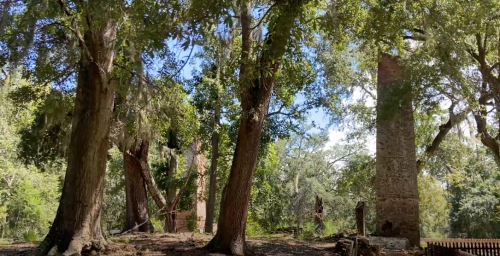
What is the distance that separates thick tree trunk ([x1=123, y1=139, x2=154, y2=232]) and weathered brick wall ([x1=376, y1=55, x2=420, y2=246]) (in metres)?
7.12

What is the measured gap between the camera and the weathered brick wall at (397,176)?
13.8 m

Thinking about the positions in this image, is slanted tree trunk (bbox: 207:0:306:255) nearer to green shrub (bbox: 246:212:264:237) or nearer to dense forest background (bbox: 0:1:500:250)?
dense forest background (bbox: 0:1:500:250)

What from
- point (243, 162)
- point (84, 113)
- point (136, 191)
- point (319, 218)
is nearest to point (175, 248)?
point (243, 162)

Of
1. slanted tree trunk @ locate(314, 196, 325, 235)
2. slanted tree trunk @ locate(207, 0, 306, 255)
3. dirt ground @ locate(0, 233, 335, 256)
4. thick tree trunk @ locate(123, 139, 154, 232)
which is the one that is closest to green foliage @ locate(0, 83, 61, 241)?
thick tree trunk @ locate(123, 139, 154, 232)

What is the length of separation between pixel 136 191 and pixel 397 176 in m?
8.11

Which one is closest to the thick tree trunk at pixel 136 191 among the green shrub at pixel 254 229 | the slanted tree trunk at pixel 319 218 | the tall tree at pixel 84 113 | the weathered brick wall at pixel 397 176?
the green shrub at pixel 254 229

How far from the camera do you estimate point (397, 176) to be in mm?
13984

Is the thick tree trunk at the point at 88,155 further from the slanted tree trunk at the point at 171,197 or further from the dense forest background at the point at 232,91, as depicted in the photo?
the slanted tree trunk at the point at 171,197

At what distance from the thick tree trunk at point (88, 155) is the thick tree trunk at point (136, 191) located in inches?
252

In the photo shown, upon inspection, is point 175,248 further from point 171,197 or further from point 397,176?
point 171,197

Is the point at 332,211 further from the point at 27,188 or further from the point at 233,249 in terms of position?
the point at 233,249

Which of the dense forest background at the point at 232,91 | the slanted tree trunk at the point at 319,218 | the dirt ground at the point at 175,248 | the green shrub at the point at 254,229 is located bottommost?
the dirt ground at the point at 175,248

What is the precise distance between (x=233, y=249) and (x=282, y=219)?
2034cm

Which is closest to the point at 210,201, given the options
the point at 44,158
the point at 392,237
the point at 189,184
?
the point at 189,184
